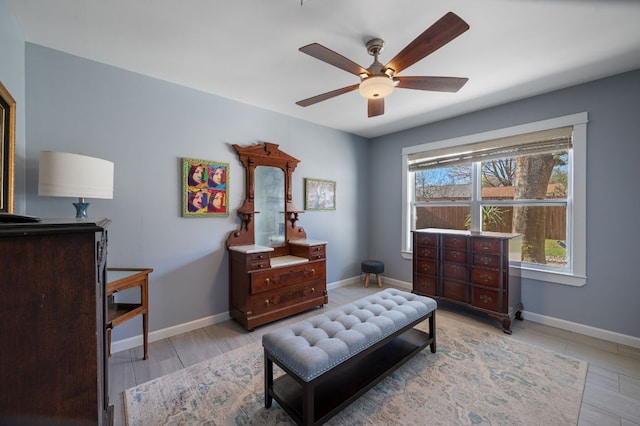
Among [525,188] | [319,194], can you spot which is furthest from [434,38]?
[319,194]

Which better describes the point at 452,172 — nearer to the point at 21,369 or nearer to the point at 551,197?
the point at 551,197

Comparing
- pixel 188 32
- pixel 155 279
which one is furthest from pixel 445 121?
pixel 155 279

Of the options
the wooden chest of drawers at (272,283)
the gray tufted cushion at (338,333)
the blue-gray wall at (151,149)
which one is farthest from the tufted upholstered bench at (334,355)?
the blue-gray wall at (151,149)

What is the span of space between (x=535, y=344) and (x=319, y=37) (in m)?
3.38

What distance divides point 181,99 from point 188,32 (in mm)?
942

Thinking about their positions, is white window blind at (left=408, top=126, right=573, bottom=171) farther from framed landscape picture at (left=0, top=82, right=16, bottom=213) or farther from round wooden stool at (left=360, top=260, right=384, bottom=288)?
framed landscape picture at (left=0, top=82, right=16, bottom=213)

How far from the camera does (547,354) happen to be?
2312mm

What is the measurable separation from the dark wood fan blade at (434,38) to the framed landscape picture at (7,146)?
246cm

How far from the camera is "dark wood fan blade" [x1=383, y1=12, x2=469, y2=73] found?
53.5 inches

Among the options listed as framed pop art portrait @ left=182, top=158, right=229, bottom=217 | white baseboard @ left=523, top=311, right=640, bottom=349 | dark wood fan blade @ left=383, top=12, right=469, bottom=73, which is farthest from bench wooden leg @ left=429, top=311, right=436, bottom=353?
framed pop art portrait @ left=182, top=158, right=229, bottom=217

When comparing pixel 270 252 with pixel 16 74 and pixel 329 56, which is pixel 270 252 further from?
pixel 16 74

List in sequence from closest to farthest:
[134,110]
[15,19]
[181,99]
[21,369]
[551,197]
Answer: [21,369] < [15,19] < [134,110] < [181,99] < [551,197]

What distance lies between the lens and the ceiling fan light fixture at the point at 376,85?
6.16 feet

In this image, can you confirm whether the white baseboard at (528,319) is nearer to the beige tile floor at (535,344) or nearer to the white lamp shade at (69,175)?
the beige tile floor at (535,344)
